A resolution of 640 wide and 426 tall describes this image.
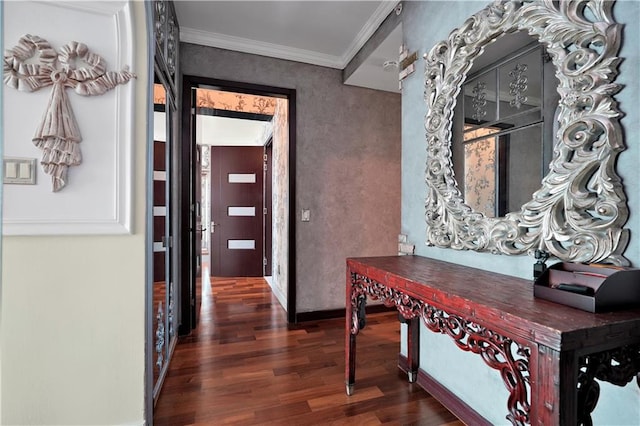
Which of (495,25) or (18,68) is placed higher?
(495,25)

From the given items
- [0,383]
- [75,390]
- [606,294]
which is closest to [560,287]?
[606,294]

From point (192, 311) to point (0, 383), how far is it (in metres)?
1.65

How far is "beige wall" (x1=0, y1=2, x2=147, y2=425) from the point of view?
1.33 meters

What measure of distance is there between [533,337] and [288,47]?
119 inches

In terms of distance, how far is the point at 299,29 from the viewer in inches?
104

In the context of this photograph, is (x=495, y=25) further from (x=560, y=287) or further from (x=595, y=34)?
(x=560, y=287)

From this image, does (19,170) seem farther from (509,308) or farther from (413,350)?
(413,350)

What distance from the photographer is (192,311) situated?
9.64 ft

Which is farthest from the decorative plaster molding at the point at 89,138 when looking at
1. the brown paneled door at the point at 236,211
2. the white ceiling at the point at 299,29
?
the brown paneled door at the point at 236,211

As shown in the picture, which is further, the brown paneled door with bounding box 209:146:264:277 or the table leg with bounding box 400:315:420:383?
the brown paneled door with bounding box 209:146:264:277

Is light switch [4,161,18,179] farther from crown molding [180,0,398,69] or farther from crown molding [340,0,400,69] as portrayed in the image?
crown molding [340,0,400,69]

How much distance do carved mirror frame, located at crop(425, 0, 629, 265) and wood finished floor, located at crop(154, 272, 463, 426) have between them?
1.09 meters

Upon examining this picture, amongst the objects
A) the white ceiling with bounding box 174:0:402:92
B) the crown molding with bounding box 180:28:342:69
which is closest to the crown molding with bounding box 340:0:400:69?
the white ceiling with bounding box 174:0:402:92

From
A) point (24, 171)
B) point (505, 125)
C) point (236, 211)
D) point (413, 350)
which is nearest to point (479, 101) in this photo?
point (505, 125)
